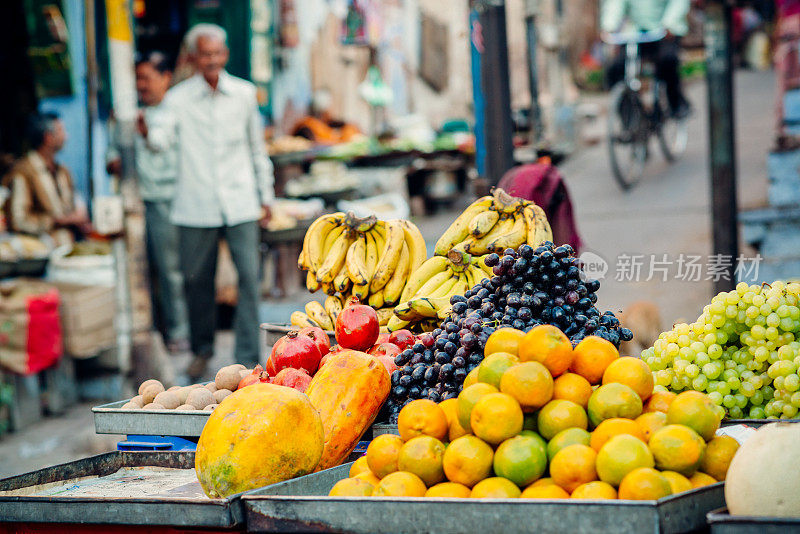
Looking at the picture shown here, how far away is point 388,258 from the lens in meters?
3.15

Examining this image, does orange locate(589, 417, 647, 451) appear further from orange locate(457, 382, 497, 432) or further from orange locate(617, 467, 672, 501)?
orange locate(457, 382, 497, 432)

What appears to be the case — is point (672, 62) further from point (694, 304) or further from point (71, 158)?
point (71, 158)

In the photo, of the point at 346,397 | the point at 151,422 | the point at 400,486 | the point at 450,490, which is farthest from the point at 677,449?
the point at 151,422

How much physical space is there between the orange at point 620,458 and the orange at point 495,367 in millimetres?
303

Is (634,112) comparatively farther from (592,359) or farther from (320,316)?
(592,359)

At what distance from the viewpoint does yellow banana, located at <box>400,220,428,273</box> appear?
323 cm

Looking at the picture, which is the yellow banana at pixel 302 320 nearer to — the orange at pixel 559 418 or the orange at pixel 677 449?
the orange at pixel 559 418

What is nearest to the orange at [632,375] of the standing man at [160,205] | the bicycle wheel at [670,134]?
the standing man at [160,205]

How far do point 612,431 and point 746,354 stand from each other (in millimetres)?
756

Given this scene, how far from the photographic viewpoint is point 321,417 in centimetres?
226

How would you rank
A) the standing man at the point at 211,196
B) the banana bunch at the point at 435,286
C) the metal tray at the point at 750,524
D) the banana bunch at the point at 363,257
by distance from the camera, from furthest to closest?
the standing man at the point at 211,196, the banana bunch at the point at 363,257, the banana bunch at the point at 435,286, the metal tray at the point at 750,524

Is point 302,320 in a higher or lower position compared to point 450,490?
higher

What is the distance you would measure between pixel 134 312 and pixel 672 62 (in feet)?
21.5

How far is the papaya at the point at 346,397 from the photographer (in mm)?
2250
